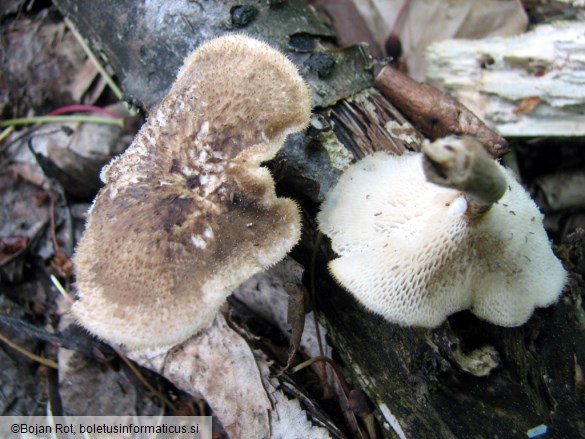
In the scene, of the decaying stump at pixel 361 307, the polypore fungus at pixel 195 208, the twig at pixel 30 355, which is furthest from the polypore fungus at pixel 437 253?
the twig at pixel 30 355

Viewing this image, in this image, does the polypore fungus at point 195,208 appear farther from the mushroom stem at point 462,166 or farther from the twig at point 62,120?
the twig at point 62,120

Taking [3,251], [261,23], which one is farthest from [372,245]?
[3,251]

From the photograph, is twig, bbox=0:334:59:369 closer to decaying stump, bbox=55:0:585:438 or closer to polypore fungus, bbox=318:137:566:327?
decaying stump, bbox=55:0:585:438

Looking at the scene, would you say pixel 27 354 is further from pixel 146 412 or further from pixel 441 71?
pixel 441 71

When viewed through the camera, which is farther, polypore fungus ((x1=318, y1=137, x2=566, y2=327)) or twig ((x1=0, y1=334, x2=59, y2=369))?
twig ((x1=0, y1=334, x2=59, y2=369))

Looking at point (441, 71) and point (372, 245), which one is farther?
point (441, 71)

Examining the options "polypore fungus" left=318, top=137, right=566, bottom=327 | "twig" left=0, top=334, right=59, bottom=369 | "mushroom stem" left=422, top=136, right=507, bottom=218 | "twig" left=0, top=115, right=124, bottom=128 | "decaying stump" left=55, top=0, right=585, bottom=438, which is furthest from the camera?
"twig" left=0, top=115, right=124, bottom=128

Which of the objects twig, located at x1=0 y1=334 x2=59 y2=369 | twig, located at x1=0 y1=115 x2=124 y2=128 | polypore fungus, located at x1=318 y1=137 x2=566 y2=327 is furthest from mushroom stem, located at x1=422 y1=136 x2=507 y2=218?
twig, located at x1=0 y1=115 x2=124 y2=128
